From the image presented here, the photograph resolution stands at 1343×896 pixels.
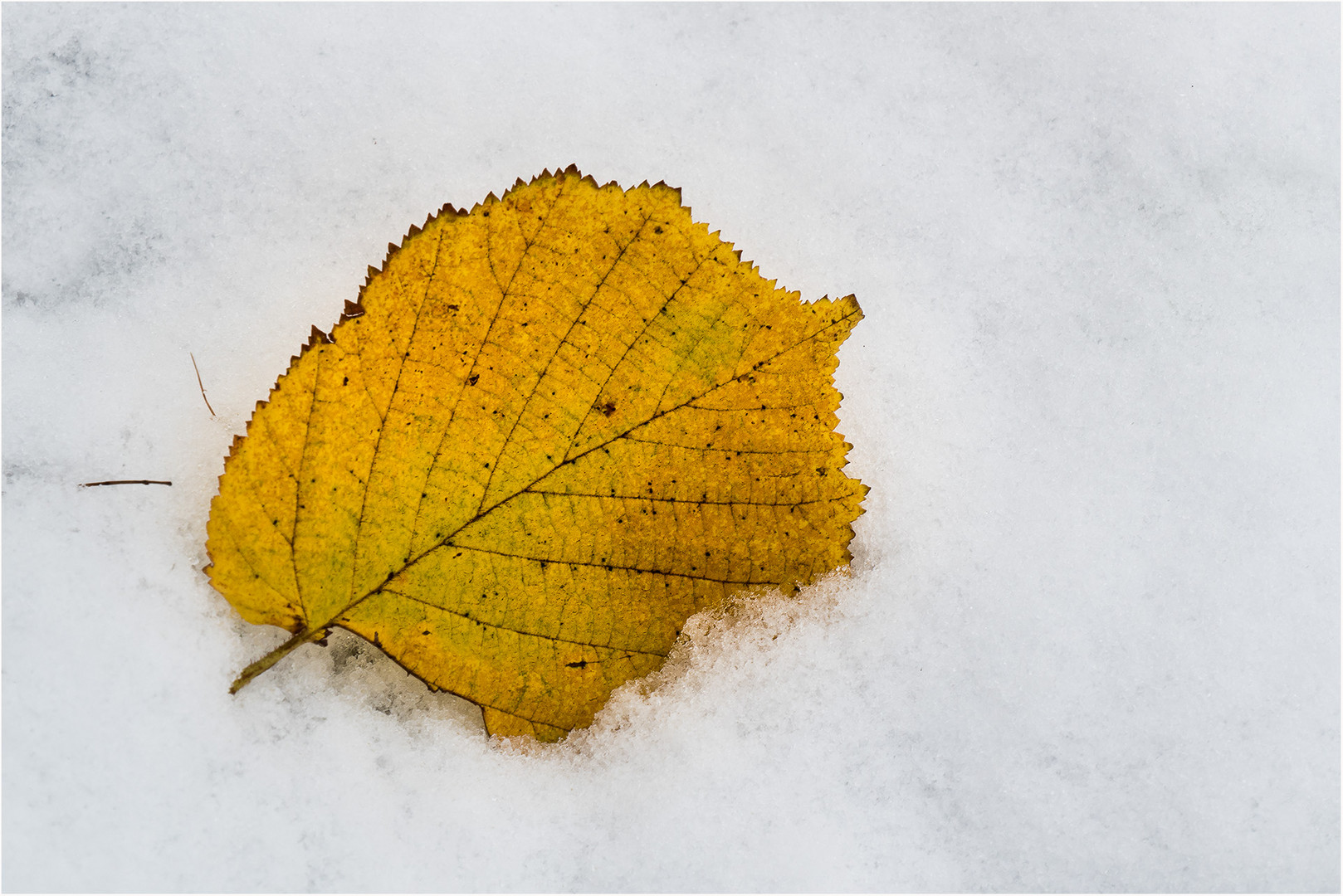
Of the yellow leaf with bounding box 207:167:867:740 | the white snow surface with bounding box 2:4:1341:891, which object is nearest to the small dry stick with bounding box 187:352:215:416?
the white snow surface with bounding box 2:4:1341:891

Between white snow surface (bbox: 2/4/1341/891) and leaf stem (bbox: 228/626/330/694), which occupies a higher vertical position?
white snow surface (bbox: 2/4/1341/891)

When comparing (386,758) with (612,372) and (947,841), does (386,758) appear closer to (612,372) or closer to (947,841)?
(612,372)

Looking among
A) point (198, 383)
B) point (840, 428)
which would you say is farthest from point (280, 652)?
point (840, 428)

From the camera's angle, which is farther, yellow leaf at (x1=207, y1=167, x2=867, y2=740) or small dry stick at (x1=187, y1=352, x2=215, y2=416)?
small dry stick at (x1=187, y1=352, x2=215, y2=416)

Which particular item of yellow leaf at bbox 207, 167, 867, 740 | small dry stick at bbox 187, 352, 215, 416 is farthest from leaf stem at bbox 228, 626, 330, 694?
small dry stick at bbox 187, 352, 215, 416

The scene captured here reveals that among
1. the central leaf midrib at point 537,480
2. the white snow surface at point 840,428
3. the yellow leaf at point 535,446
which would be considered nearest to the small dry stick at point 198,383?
the white snow surface at point 840,428

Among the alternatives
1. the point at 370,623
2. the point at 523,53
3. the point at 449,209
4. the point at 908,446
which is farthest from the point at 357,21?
the point at 908,446

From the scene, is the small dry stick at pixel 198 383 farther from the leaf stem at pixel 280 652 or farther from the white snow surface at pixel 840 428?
the leaf stem at pixel 280 652

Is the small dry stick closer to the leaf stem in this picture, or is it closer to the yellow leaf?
the yellow leaf
